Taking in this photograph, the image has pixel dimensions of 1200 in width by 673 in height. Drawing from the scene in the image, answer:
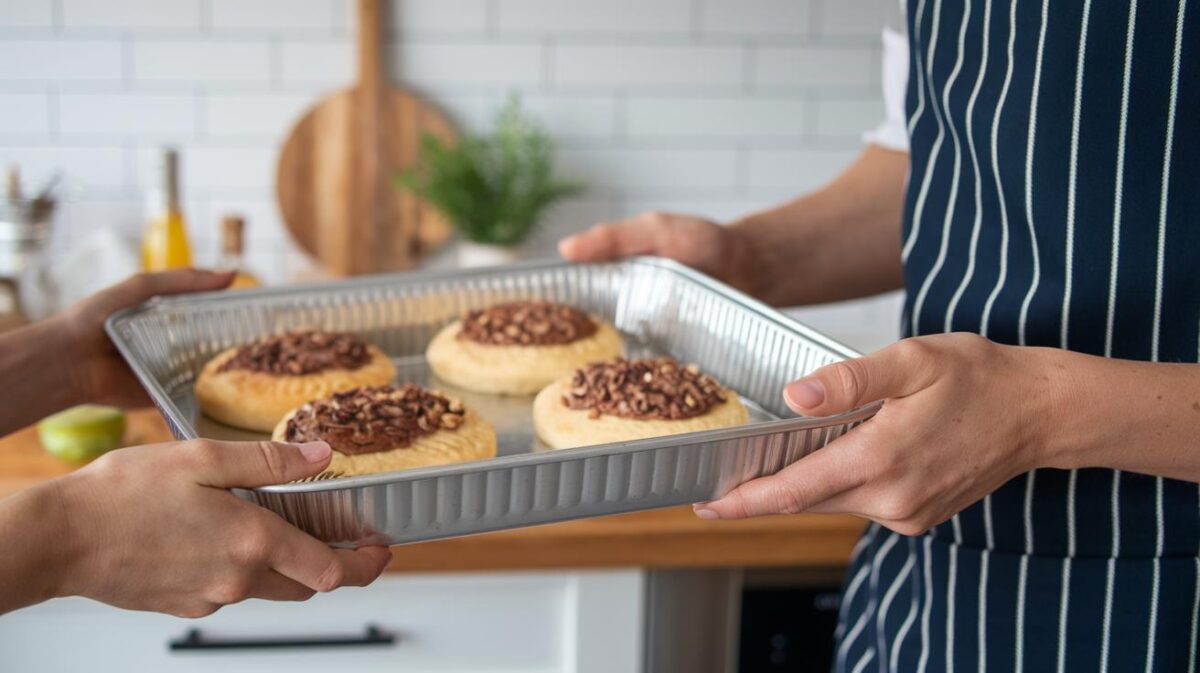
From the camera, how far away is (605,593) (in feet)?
5.55

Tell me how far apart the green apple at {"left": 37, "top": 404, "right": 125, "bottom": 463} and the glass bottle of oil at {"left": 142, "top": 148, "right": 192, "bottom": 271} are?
16.5 inches

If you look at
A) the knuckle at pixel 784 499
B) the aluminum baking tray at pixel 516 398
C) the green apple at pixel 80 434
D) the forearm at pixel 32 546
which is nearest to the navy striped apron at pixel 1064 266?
the aluminum baking tray at pixel 516 398

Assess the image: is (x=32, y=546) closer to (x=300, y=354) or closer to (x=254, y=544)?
(x=254, y=544)

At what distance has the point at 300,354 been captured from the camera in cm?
135

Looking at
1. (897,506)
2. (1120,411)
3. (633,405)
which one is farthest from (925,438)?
(633,405)

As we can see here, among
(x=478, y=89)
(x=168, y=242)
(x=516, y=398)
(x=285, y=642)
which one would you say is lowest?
(x=285, y=642)

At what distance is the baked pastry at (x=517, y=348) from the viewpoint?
4.58 feet

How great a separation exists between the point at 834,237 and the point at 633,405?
0.39 meters

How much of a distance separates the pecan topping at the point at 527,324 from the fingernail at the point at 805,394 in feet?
1.99

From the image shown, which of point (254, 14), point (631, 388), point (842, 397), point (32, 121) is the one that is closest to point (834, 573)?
point (631, 388)

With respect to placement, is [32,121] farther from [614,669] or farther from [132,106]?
[614,669]

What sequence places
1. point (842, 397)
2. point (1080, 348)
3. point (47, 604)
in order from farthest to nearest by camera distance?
point (47, 604)
point (1080, 348)
point (842, 397)

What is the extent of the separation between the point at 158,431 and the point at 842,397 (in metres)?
1.23

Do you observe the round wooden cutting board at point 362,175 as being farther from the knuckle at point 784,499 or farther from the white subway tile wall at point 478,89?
the knuckle at point 784,499
